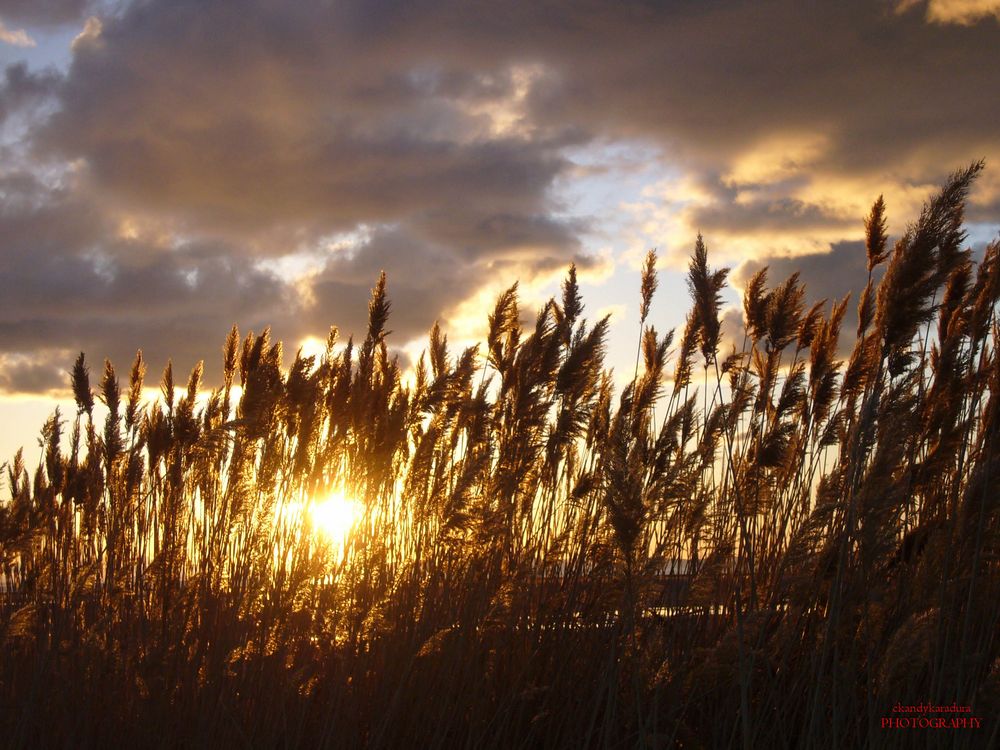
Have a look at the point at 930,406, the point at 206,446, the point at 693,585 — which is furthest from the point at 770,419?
the point at 206,446

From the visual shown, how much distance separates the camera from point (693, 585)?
338 cm

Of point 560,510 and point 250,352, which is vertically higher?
point 250,352

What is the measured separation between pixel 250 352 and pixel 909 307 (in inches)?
141

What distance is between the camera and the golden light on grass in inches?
174

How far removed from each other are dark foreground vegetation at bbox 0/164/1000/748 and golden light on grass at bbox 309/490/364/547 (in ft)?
0.20

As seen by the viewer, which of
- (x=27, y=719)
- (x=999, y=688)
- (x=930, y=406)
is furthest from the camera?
(x=930, y=406)

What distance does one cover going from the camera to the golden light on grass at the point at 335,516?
14.5ft

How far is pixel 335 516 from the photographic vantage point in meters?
4.60

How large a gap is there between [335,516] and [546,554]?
116 centimetres

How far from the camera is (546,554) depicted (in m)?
4.12

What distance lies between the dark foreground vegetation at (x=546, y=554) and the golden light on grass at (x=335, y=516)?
60mm

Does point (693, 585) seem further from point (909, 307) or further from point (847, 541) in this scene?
point (909, 307)

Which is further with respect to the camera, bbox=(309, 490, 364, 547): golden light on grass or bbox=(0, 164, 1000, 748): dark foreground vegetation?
bbox=(309, 490, 364, 547): golden light on grass

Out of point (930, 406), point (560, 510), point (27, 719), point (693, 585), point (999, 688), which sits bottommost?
point (27, 719)
